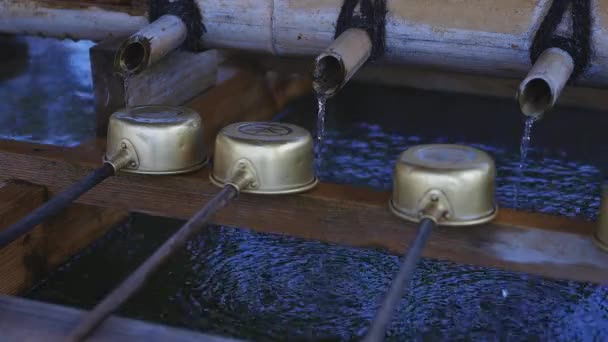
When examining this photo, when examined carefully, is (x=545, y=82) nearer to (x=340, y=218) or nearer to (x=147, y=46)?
(x=340, y=218)

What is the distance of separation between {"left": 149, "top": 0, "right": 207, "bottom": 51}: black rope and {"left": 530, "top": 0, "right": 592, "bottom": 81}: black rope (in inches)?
46.7

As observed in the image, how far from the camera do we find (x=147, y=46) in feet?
8.41

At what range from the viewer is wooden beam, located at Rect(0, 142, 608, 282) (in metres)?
2.08

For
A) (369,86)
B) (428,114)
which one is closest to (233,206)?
(428,114)

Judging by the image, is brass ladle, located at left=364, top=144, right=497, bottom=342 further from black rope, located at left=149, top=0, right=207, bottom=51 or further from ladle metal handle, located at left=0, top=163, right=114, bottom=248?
black rope, located at left=149, top=0, right=207, bottom=51

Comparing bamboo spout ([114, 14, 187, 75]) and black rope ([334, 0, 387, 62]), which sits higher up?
black rope ([334, 0, 387, 62])

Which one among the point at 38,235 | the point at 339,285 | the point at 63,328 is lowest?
the point at 339,285

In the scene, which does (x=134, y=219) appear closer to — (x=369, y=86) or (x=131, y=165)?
(x=131, y=165)

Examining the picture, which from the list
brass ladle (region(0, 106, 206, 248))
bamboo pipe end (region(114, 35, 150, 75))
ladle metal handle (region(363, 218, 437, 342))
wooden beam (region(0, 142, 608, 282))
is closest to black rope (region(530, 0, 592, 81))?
wooden beam (region(0, 142, 608, 282))

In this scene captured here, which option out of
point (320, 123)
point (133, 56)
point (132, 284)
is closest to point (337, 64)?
point (320, 123)

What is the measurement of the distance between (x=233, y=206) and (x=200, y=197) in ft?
0.33

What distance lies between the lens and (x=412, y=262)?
168 centimetres

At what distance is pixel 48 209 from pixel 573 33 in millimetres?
1638

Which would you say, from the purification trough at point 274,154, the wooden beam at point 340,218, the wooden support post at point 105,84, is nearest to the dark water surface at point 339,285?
the purification trough at point 274,154
